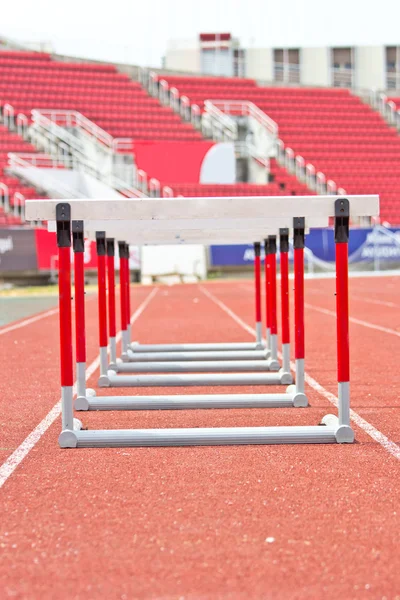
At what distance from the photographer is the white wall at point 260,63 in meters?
47.8

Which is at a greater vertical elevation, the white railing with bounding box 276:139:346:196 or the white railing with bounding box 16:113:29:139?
the white railing with bounding box 16:113:29:139

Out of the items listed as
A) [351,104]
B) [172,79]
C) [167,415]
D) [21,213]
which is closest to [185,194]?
[21,213]

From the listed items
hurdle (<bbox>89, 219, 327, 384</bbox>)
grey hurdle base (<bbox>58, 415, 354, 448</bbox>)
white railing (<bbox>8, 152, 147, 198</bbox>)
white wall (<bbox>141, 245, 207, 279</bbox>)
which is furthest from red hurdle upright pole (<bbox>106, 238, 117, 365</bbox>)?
white railing (<bbox>8, 152, 147, 198</bbox>)

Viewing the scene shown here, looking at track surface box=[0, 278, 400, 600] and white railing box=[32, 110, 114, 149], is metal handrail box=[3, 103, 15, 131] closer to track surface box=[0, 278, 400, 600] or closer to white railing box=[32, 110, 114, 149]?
white railing box=[32, 110, 114, 149]

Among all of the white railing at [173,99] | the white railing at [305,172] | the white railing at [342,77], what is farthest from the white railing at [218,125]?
the white railing at [342,77]

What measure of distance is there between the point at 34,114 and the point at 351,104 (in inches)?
626

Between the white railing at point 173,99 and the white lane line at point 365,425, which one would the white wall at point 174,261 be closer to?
the white railing at point 173,99

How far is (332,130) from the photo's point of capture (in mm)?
35781

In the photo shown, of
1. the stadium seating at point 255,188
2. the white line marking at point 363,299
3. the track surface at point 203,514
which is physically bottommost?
the white line marking at point 363,299

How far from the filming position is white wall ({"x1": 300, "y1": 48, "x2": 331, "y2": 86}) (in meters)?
48.2

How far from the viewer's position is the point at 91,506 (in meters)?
3.28

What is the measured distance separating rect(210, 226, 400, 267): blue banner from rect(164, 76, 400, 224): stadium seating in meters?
3.03

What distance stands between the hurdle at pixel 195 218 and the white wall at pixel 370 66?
4626 centimetres

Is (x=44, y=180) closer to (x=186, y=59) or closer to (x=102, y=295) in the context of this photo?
(x=102, y=295)
